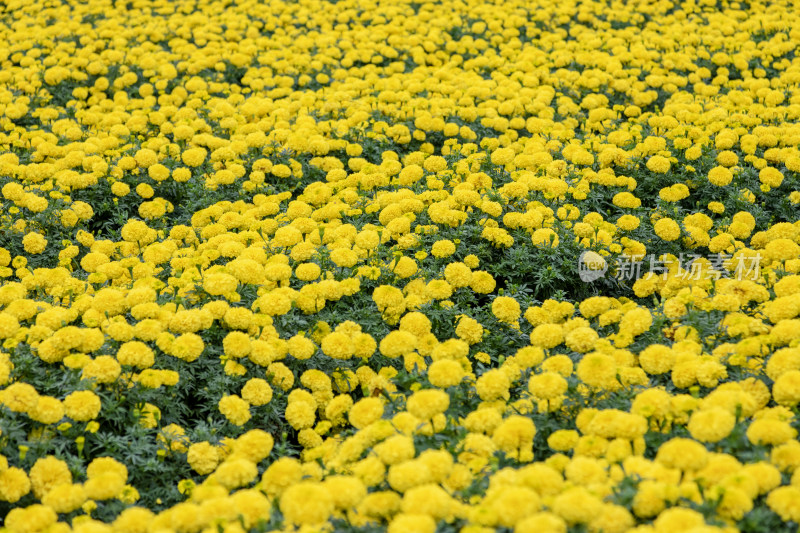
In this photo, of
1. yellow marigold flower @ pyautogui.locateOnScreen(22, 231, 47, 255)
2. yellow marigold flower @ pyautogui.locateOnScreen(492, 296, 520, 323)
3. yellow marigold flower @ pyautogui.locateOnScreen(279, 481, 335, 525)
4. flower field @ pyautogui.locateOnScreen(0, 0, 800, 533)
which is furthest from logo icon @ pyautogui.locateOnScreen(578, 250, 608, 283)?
yellow marigold flower @ pyautogui.locateOnScreen(22, 231, 47, 255)

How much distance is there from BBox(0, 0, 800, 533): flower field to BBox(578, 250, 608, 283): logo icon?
0.03 m

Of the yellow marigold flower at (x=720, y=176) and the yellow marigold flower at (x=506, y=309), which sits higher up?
the yellow marigold flower at (x=720, y=176)

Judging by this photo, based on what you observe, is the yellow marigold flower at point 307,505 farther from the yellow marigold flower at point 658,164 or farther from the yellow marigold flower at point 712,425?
the yellow marigold flower at point 658,164

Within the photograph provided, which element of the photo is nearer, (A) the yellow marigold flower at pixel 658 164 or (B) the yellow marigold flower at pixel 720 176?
(B) the yellow marigold flower at pixel 720 176

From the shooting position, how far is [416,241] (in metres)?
5.61

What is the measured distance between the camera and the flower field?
3174 millimetres

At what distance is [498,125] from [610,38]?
3.43 meters

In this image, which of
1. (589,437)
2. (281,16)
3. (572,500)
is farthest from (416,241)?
(281,16)

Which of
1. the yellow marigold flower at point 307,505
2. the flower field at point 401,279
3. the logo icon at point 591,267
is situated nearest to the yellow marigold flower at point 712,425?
the flower field at point 401,279

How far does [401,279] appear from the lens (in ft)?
17.6

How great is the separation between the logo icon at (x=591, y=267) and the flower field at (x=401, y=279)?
0.03 metres

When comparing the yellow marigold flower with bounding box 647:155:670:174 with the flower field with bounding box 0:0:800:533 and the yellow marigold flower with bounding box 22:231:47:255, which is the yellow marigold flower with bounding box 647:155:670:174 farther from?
the yellow marigold flower with bounding box 22:231:47:255

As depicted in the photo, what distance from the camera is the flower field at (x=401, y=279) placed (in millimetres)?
3174

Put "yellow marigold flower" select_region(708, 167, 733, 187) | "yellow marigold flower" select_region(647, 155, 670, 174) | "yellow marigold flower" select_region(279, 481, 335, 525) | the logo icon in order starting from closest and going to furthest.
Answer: "yellow marigold flower" select_region(279, 481, 335, 525)
the logo icon
"yellow marigold flower" select_region(708, 167, 733, 187)
"yellow marigold flower" select_region(647, 155, 670, 174)
